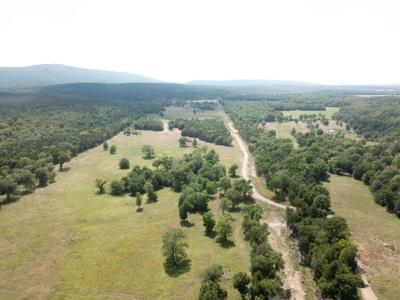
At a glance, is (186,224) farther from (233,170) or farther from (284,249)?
(233,170)

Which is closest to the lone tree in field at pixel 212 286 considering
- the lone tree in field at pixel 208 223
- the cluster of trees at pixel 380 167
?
the lone tree in field at pixel 208 223

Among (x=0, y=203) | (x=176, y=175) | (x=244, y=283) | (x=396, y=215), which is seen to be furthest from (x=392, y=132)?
(x=0, y=203)

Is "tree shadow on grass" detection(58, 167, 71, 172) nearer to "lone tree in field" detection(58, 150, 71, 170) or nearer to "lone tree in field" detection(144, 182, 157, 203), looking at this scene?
"lone tree in field" detection(58, 150, 71, 170)

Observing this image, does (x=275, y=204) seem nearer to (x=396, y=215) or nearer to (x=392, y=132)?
(x=396, y=215)

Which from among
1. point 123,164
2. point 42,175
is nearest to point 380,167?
point 123,164

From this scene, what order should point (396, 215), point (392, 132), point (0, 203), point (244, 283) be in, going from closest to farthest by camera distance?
point (244, 283) < point (396, 215) < point (0, 203) < point (392, 132)
